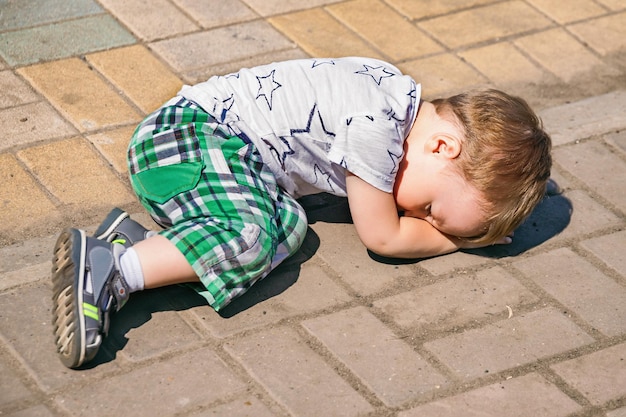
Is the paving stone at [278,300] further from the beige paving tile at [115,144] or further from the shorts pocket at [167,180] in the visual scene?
the beige paving tile at [115,144]

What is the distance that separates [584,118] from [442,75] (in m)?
0.60

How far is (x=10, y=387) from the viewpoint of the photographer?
251 cm

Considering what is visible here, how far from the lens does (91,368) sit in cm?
260

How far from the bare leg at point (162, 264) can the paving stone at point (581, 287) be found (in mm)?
1088

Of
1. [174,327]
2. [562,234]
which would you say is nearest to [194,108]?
[174,327]

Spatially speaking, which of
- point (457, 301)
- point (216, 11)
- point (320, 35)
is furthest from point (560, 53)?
point (457, 301)

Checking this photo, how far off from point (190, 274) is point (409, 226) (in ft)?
2.39

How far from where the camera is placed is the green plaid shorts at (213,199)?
2793 millimetres

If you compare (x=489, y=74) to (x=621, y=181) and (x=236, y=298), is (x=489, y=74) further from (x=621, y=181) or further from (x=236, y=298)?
(x=236, y=298)

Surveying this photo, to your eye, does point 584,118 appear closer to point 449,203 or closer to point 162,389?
point 449,203

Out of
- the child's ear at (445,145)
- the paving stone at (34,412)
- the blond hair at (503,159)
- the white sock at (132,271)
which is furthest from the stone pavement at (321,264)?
the child's ear at (445,145)

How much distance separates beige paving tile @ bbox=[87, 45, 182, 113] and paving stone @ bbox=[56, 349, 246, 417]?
1358 mm

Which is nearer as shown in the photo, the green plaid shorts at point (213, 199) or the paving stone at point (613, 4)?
the green plaid shorts at point (213, 199)

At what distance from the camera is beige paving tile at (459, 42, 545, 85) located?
4.22 m
